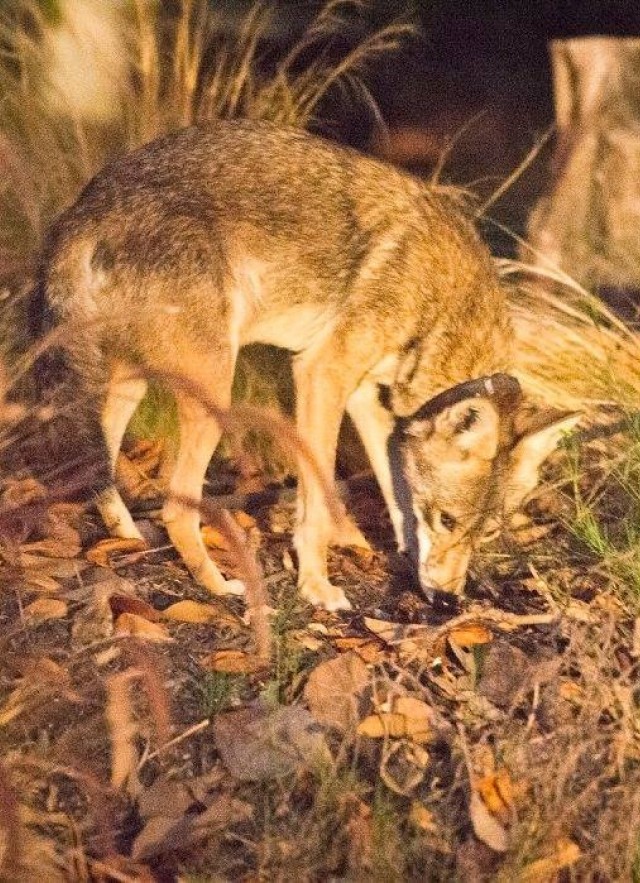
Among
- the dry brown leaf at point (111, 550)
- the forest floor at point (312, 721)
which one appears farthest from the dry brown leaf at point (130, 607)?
the dry brown leaf at point (111, 550)

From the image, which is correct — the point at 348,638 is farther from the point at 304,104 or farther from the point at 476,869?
the point at 304,104

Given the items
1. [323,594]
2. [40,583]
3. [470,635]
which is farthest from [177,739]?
[323,594]

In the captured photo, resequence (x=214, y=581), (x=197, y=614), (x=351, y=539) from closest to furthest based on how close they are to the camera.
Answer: (x=197, y=614), (x=214, y=581), (x=351, y=539)

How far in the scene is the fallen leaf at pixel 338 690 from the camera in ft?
14.9

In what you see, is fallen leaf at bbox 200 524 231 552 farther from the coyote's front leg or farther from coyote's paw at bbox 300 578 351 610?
coyote's paw at bbox 300 578 351 610

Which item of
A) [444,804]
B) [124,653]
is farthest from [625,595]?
[124,653]

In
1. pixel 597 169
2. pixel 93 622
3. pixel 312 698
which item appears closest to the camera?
pixel 312 698

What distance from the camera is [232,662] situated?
484 centimetres

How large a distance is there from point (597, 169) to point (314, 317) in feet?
10.9

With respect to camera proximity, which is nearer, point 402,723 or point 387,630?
point 402,723

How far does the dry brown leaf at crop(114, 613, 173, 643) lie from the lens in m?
4.95

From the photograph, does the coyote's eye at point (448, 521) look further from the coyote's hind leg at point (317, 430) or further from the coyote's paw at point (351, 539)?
the coyote's paw at point (351, 539)

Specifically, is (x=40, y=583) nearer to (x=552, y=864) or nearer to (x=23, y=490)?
(x=23, y=490)

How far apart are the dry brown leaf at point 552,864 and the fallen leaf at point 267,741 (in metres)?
0.66
